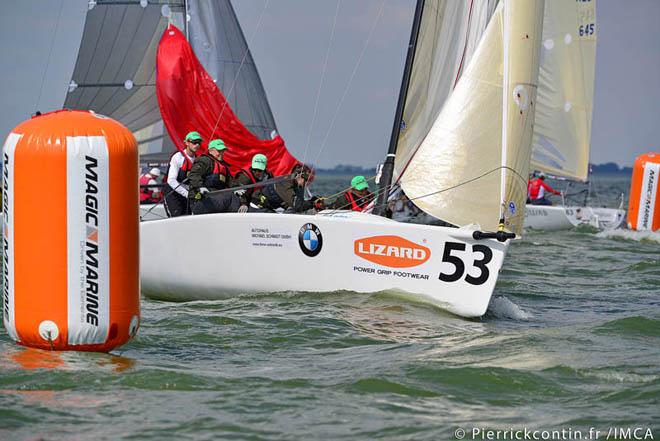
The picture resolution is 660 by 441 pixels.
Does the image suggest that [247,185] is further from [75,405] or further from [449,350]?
[75,405]

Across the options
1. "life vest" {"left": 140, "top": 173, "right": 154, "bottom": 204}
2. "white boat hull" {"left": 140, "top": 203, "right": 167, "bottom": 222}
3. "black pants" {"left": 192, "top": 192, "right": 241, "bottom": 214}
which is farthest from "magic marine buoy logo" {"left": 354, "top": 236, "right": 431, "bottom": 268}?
"life vest" {"left": 140, "top": 173, "right": 154, "bottom": 204}

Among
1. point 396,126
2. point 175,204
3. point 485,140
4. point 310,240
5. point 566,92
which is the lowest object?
point 310,240

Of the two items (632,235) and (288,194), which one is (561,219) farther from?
(288,194)

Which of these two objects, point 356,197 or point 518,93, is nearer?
point 518,93

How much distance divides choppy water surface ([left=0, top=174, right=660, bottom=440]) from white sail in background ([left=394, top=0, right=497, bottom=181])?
1.55 metres

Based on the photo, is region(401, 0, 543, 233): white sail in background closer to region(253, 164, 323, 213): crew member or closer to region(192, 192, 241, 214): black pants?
region(253, 164, 323, 213): crew member

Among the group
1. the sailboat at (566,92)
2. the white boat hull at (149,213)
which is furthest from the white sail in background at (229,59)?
the sailboat at (566,92)

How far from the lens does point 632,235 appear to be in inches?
669

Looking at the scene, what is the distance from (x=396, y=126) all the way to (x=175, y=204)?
6.53 ft

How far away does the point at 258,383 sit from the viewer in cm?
538

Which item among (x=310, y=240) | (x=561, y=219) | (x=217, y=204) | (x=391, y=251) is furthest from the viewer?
(x=561, y=219)

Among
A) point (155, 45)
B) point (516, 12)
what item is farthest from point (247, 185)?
point (155, 45)

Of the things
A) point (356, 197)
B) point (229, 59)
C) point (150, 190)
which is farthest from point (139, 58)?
point (356, 197)

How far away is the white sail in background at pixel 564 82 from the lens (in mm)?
19641
